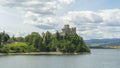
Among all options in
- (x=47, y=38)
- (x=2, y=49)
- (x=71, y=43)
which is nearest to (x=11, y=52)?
(x=2, y=49)

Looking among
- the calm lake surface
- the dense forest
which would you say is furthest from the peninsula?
the calm lake surface

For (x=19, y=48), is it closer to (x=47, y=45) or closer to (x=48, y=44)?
(x=47, y=45)

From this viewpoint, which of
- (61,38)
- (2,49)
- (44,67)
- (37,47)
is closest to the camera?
(44,67)

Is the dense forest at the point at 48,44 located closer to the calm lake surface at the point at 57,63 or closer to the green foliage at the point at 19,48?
the green foliage at the point at 19,48

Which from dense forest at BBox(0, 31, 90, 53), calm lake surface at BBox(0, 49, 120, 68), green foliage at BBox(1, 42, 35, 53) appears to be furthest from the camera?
dense forest at BBox(0, 31, 90, 53)

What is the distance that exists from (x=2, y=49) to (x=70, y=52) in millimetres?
36328

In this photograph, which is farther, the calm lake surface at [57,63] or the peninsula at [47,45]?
the peninsula at [47,45]

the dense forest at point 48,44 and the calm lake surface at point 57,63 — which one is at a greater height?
the dense forest at point 48,44

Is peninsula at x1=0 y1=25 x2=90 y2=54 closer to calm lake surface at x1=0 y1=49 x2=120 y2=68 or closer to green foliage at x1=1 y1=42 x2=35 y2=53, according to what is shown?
green foliage at x1=1 y1=42 x2=35 y2=53

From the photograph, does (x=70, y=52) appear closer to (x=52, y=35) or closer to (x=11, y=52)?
(x=52, y=35)

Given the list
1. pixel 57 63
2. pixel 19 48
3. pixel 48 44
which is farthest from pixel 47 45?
pixel 57 63

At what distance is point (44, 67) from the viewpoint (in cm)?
8244

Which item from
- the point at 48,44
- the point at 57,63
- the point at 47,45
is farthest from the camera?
the point at 48,44

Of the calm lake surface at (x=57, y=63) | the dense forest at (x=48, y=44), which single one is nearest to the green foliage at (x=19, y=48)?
the dense forest at (x=48, y=44)
